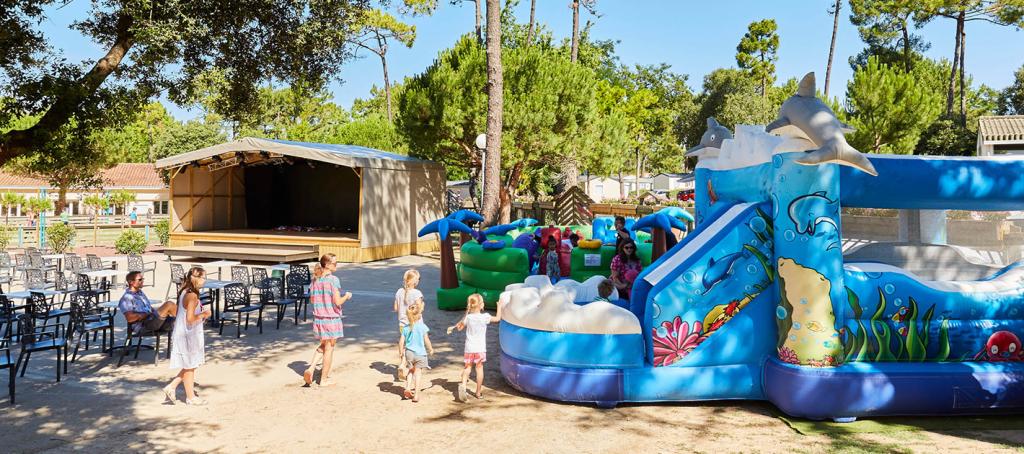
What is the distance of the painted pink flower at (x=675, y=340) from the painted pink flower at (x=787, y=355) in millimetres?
706

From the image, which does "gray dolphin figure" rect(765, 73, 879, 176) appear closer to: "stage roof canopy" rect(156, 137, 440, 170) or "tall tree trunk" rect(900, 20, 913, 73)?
"stage roof canopy" rect(156, 137, 440, 170)

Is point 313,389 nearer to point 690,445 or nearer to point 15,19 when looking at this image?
point 690,445

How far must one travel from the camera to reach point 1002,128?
27.0m

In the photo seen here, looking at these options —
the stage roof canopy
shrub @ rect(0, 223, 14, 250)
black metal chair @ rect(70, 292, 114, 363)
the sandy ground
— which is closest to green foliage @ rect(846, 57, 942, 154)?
the stage roof canopy

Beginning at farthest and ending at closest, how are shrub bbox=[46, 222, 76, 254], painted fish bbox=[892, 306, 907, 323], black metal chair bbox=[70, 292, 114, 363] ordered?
shrub bbox=[46, 222, 76, 254]
black metal chair bbox=[70, 292, 114, 363]
painted fish bbox=[892, 306, 907, 323]

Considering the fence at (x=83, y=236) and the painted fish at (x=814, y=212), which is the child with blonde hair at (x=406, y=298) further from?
the fence at (x=83, y=236)

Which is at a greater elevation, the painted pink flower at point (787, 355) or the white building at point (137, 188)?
the white building at point (137, 188)

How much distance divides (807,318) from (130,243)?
796 inches

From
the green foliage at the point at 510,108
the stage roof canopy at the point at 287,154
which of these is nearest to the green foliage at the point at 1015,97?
the green foliage at the point at 510,108

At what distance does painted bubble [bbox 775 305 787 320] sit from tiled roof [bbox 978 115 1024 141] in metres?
25.0

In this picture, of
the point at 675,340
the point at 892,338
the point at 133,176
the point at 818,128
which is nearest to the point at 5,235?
the point at 675,340

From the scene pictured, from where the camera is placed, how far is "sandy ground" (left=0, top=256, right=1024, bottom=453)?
18.9 feet

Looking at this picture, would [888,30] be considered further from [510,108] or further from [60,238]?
[60,238]

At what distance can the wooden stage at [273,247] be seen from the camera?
773 inches
